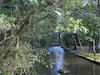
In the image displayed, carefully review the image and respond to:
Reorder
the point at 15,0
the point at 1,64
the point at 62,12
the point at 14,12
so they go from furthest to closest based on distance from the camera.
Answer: the point at 14,12, the point at 15,0, the point at 1,64, the point at 62,12

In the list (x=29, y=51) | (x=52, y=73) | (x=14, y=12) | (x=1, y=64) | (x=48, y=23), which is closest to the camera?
(x=1, y=64)

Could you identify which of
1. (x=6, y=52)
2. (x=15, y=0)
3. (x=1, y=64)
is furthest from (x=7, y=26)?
(x=15, y=0)

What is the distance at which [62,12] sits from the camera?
9.25 ft

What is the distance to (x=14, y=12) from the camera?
6809 millimetres

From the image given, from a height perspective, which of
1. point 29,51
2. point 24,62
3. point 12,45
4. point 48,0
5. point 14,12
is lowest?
point 24,62

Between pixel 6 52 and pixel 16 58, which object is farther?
pixel 16 58

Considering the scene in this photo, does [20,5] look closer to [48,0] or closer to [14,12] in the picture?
[14,12]

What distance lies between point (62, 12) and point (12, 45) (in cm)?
186

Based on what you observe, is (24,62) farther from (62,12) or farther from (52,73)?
(52,73)

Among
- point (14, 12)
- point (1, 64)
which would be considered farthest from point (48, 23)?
point (1, 64)

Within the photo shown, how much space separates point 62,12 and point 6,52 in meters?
1.90

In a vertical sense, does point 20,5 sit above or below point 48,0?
above

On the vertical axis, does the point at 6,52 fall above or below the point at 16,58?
above

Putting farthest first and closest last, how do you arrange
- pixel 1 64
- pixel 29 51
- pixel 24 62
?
pixel 29 51
pixel 24 62
pixel 1 64
